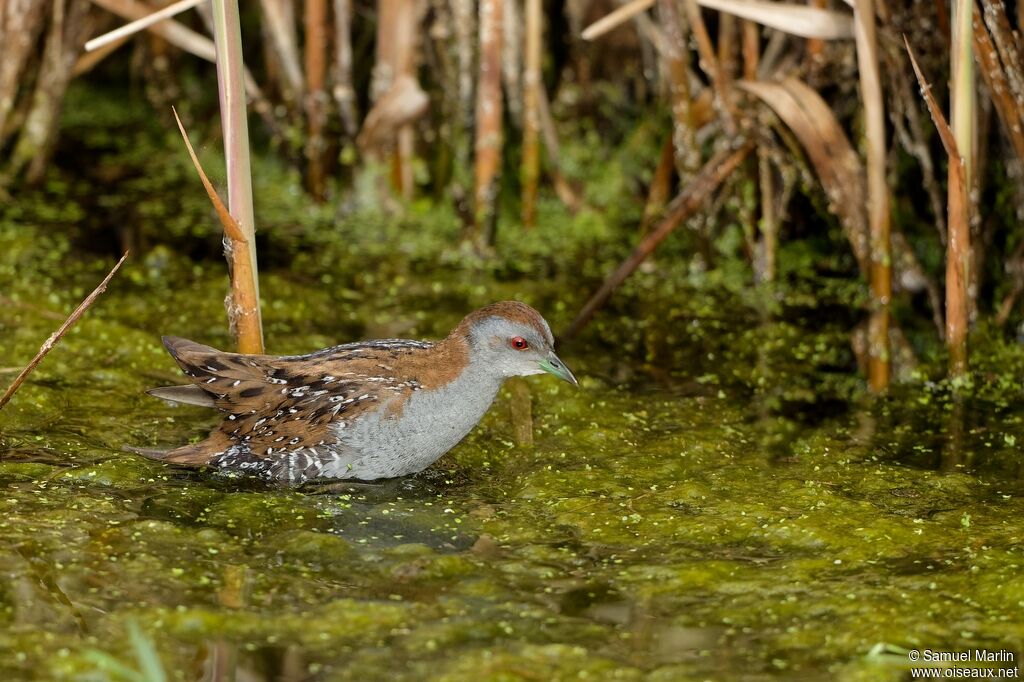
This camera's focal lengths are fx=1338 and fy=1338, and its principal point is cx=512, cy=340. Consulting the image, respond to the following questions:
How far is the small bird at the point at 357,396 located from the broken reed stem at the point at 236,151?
30 centimetres

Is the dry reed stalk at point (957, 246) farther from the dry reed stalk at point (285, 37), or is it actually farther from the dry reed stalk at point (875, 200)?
the dry reed stalk at point (285, 37)

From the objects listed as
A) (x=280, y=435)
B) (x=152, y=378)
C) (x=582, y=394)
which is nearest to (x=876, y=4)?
(x=582, y=394)

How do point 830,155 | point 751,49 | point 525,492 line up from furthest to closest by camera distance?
point 751,49 < point 830,155 < point 525,492

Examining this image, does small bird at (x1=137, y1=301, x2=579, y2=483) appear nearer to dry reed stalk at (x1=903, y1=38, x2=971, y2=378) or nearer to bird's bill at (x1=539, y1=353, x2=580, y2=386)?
bird's bill at (x1=539, y1=353, x2=580, y2=386)

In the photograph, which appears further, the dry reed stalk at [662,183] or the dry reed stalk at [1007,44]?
the dry reed stalk at [662,183]

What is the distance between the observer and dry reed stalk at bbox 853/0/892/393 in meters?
5.32

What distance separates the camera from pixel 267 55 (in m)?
7.74

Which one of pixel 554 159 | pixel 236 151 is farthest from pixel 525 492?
pixel 554 159

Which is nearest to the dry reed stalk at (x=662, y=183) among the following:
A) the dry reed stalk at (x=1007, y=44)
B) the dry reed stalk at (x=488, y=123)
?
the dry reed stalk at (x=488, y=123)

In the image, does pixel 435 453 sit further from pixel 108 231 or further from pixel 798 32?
pixel 108 231

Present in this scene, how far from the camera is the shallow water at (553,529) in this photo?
351 cm

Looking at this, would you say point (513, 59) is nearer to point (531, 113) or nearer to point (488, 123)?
point (531, 113)

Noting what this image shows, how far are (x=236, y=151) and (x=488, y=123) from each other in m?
2.51

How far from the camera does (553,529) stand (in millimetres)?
4348
